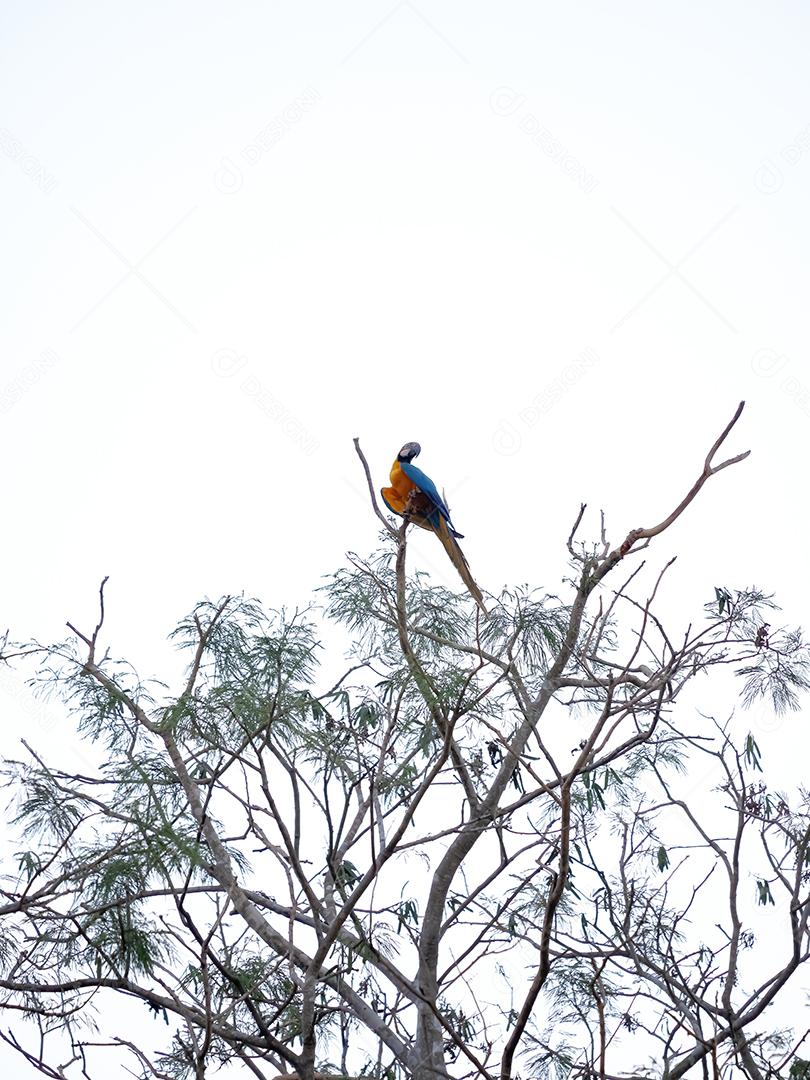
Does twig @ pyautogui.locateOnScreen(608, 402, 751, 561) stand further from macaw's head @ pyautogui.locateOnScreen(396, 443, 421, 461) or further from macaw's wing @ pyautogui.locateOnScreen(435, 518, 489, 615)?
macaw's head @ pyautogui.locateOnScreen(396, 443, 421, 461)

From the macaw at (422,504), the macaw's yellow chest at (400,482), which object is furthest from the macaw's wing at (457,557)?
the macaw's yellow chest at (400,482)

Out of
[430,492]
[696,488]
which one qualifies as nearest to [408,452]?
[430,492]

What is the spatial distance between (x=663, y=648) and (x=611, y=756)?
736 millimetres

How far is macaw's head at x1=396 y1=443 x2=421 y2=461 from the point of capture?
5.82 metres

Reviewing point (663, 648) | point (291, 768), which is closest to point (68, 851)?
point (291, 768)

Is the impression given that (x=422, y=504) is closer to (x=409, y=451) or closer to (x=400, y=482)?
(x=400, y=482)

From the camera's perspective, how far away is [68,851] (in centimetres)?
405

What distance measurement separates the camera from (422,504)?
5160 millimetres

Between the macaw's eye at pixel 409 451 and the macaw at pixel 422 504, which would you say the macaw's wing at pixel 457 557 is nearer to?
the macaw at pixel 422 504

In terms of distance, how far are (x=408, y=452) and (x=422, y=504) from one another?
765 millimetres

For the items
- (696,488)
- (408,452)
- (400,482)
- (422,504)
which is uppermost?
(408,452)

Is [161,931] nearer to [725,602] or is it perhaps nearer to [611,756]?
[611,756]

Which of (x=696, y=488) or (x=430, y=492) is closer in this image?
(x=696, y=488)

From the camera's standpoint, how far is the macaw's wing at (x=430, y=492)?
4934 mm
